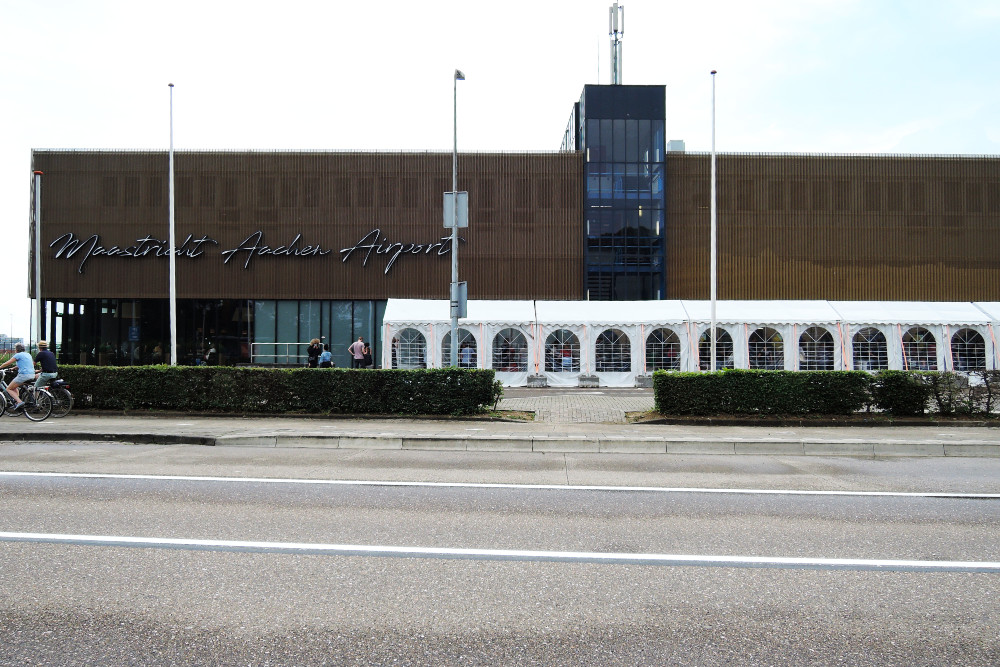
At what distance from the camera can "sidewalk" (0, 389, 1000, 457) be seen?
39.4 ft

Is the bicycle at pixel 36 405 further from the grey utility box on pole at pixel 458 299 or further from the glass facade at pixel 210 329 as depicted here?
the glass facade at pixel 210 329

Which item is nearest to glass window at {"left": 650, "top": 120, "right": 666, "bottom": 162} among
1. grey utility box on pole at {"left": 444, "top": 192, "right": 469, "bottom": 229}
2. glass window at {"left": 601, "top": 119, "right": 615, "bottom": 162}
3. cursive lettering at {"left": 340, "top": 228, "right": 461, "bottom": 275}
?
glass window at {"left": 601, "top": 119, "right": 615, "bottom": 162}

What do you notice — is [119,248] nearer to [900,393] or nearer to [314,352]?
[314,352]

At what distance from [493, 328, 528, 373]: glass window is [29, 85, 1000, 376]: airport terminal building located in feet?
19.9

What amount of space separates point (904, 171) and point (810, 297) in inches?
290

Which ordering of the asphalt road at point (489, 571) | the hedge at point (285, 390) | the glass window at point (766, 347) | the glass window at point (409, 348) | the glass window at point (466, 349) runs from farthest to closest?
the glass window at point (409, 348), the glass window at point (466, 349), the glass window at point (766, 347), the hedge at point (285, 390), the asphalt road at point (489, 571)

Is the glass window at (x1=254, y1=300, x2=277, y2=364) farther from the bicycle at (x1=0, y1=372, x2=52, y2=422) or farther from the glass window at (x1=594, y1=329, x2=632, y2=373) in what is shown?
the bicycle at (x1=0, y1=372, x2=52, y2=422)

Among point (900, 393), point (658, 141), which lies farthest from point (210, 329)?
point (900, 393)

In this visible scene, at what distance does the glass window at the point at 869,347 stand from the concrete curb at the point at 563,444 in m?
15.7

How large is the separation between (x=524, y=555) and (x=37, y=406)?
1369 centimetres

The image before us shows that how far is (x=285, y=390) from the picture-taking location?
16.3 meters

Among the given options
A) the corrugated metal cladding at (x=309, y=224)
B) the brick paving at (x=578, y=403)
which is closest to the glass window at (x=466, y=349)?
the brick paving at (x=578, y=403)

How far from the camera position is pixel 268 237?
33.6 metres

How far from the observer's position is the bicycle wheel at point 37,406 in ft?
49.5
